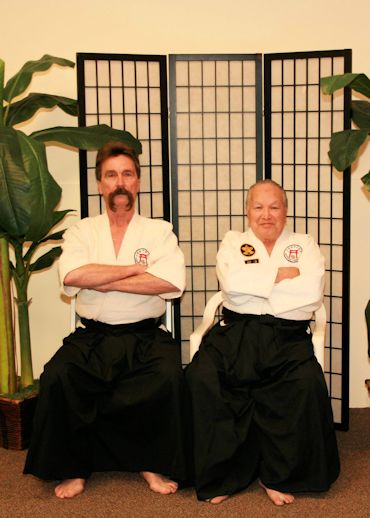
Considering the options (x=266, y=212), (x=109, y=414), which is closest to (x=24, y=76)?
(x=266, y=212)

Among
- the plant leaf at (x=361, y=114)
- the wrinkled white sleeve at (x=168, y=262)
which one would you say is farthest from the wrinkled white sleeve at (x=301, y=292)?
the plant leaf at (x=361, y=114)

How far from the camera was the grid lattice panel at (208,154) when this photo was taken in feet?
12.8

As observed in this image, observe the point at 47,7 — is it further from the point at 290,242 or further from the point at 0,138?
the point at 290,242

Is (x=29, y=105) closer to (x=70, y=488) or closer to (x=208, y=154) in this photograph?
(x=208, y=154)

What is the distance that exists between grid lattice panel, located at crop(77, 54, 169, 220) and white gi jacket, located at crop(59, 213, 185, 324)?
15.2 inches

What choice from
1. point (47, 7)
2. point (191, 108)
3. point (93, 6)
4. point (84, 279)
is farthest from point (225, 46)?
point (84, 279)

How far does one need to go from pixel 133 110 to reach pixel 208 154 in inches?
19.2

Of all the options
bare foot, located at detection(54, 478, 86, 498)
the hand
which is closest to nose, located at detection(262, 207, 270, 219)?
the hand

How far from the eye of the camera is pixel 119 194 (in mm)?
3531

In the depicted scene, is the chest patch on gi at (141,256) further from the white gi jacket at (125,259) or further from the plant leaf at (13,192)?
the plant leaf at (13,192)

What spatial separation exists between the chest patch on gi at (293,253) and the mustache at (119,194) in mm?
826

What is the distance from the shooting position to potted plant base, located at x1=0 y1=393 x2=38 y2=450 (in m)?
3.64

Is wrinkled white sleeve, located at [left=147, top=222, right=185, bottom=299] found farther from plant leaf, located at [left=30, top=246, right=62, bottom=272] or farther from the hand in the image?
plant leaf, located at [left=30, top=246, right=62, bottom=272]

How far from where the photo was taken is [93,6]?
4.16 metres
